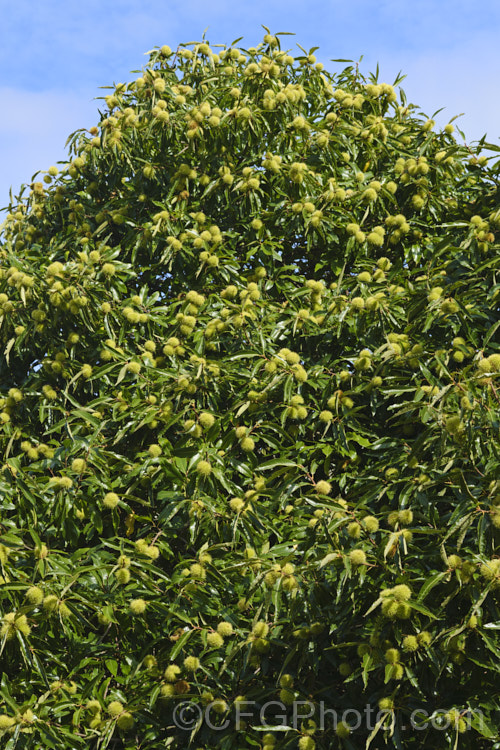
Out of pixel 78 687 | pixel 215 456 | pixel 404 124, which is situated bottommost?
pixel 78 687

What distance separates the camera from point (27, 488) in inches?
134

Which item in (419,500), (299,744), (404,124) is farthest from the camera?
(404,124)

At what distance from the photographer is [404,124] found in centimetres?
501

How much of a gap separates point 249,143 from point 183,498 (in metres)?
2.16

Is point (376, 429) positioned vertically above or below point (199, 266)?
below

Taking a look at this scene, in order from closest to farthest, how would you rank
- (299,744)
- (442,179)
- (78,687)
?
(299,744)
(78,687)
(442,179)

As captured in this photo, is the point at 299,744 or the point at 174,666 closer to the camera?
the point at 299,744

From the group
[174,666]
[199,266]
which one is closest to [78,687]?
[174,666]

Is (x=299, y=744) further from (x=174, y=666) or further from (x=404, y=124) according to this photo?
(x=404, y=124)

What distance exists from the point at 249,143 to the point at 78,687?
298 cm

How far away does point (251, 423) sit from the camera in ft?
12.0

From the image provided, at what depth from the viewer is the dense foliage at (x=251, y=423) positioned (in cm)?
285

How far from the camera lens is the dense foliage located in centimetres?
285

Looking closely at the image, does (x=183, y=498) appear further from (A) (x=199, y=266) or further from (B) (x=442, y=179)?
(B) (x=442, y=179)
